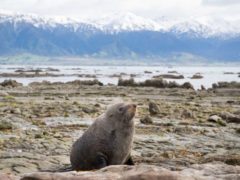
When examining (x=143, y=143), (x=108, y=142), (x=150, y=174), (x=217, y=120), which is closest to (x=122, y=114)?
(x=108, y=142)

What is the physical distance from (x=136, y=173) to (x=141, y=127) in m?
12.5

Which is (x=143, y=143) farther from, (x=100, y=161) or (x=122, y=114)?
(x=100, y=161)

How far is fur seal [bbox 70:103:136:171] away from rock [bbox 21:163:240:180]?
3.07 meters

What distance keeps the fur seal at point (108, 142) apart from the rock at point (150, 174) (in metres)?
3.07

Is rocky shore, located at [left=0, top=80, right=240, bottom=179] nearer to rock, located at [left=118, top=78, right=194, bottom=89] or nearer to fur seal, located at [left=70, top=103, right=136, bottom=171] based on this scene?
fur seal, located at [left=70, top=103, right=136, bottom=171]

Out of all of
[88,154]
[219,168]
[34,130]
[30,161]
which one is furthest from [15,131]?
[219,168]

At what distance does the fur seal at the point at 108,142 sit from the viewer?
11.3 meters

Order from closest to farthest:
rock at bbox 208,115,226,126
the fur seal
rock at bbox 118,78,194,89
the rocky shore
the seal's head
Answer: the rocky shore → the fur seal → the seal's head → rock at bbox 208,115,226,126 → rock at bbox 118,78,194,89

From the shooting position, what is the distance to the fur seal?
11.3 m

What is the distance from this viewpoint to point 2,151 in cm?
1390

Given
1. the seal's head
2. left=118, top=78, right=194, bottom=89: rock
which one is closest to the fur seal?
the seal's head

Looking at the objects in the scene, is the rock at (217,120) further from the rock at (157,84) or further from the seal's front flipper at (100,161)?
the rock at (157,84)

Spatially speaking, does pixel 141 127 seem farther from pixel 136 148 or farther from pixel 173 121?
pixel 136 148

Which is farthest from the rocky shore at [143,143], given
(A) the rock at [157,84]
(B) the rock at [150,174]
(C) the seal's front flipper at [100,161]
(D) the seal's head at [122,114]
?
(A) the rock at [157,84]
